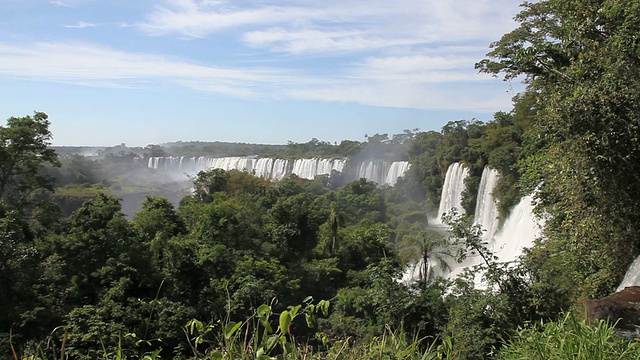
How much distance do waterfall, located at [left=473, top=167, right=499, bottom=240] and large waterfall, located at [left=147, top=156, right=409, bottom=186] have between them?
69.3 feet

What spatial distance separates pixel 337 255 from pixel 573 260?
47.2ft

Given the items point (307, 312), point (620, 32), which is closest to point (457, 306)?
point (620, 32)

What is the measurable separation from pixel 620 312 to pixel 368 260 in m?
17.8

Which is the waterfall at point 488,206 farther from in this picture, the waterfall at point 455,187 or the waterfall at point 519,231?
the waterfall at point 455,187

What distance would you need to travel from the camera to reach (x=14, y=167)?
1631 cm

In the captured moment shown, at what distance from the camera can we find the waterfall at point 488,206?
22062 mm

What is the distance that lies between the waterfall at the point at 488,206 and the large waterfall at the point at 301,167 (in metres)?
21.1

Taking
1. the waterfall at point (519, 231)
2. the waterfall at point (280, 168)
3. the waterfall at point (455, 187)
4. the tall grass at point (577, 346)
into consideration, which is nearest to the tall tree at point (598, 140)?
the tall grass at point (577, 346)

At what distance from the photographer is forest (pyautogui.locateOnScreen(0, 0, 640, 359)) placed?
335 centimetres

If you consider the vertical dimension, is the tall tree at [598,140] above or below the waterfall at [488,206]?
above

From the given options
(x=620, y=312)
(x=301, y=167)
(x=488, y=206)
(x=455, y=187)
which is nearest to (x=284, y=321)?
(x=620, y=312)

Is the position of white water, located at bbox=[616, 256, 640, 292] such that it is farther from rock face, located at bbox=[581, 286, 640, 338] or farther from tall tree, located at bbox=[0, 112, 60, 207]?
tall tree, located at bbox=[0, 112, 60, 207]

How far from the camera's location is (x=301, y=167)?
177ft

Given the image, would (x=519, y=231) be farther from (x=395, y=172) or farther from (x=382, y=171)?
(x=382, y=171)
